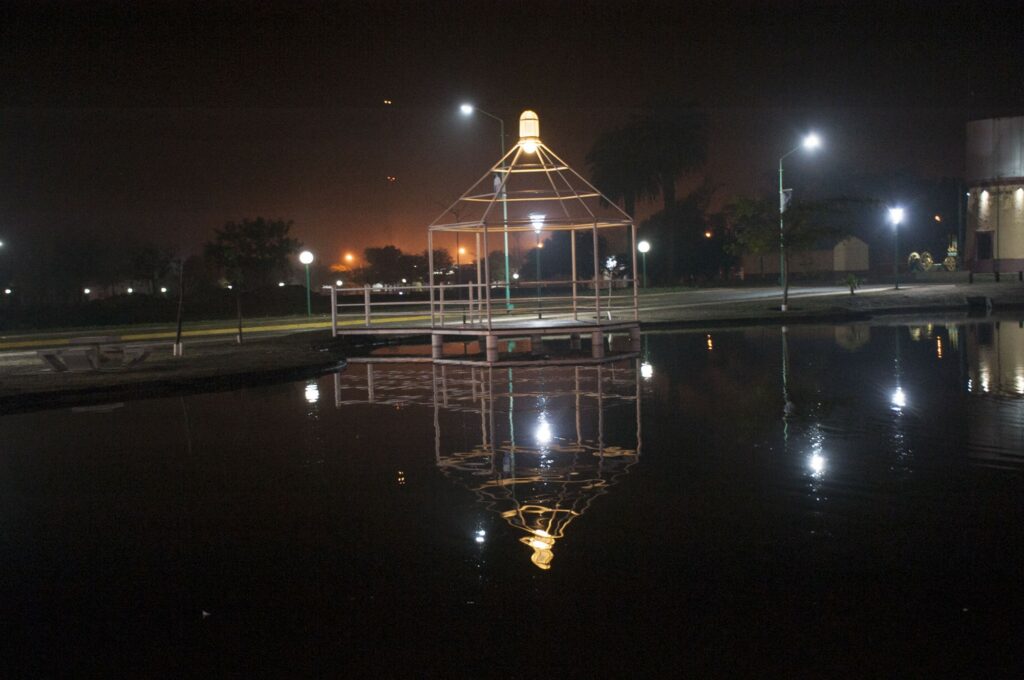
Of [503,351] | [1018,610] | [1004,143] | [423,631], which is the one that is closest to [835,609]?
[1018,610]

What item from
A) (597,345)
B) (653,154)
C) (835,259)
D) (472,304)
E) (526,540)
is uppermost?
(653,154)

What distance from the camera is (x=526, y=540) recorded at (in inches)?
274

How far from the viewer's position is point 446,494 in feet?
28.0

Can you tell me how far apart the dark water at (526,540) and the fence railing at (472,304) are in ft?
37.0

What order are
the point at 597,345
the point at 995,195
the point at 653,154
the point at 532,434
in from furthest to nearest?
the point at 653,154
the point at 995,195
the point at 597,345
the point at 532,434

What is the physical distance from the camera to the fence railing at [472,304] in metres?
25.3

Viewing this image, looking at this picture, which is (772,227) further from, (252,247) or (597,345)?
(252,247)

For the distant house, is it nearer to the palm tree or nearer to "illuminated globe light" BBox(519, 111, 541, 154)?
the palm tree

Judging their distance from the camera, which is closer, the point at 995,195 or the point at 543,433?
the point at 543,433

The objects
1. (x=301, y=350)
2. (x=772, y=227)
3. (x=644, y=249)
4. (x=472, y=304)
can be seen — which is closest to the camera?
(x=301, y=350)

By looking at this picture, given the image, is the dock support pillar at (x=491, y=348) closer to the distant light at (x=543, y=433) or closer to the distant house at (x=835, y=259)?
the distant light at (x=543, y=433)

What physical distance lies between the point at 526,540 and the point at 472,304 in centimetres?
1911

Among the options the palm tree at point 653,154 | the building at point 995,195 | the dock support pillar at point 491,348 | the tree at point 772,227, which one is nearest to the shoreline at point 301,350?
the tree at point 772,227

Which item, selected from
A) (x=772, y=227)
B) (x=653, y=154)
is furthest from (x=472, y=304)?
(x=653, y=154)
